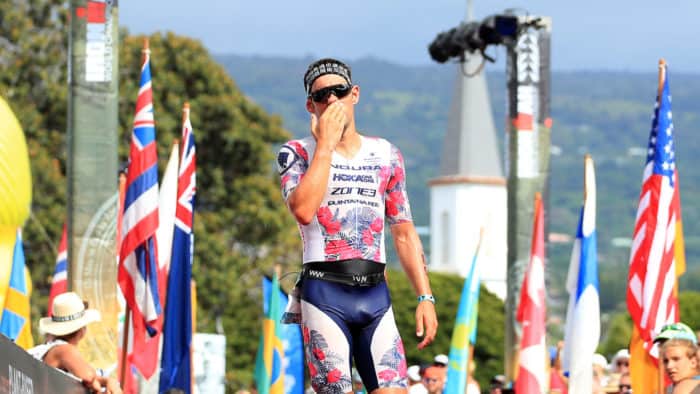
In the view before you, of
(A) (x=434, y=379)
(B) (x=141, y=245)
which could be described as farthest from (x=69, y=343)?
(A) (x=434, y=379)

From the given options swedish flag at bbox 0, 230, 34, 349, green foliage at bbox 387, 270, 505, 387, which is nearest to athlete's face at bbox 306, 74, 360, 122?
swedish flag at bbox 0, 230, 34, 349

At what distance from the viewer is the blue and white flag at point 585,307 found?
1367 centimetres

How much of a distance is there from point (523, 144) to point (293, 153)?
41.4ft

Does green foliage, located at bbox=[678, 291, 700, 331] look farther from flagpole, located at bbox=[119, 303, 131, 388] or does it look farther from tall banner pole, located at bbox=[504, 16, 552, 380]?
flagpole, located at bbox=[119, 303, 131, 388]

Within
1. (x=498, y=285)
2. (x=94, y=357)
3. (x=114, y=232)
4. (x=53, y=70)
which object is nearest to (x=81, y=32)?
(x=114, y=232)

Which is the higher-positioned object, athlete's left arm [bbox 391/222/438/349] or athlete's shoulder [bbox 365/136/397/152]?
athlete's shoulder [bbox 365/136/397/152]

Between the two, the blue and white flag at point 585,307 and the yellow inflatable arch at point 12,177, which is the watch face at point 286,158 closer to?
the yellow inflatable arch at point 12,177

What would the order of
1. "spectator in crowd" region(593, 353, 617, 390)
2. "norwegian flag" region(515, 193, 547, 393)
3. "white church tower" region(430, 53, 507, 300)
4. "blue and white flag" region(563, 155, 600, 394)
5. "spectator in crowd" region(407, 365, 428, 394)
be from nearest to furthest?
"blue and white flag" region(563, 155, 600, 394) → "spectator in crowd" region(407, 365, 428, 394) → "spectator in crowd" region(593, 353, 617, 390) → "norwegian flag" region(515, 193, 547, 393) → "white church tower" region(430, 53, 507, 300)

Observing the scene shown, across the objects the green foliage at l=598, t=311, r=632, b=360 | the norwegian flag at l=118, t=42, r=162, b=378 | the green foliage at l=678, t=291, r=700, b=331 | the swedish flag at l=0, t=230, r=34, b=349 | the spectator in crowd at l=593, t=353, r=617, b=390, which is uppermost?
the norwegian flag at l=118, t=42, r=162, b=378

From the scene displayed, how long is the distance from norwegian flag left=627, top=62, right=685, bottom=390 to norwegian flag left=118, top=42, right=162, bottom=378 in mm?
3928

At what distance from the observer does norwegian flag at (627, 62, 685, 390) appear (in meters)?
14.0

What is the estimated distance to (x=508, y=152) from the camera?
19625 millimetres

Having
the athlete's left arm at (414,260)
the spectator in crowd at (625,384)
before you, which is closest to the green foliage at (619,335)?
the spectator in crowd at (625,384)

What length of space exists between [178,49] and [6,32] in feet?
16.6
